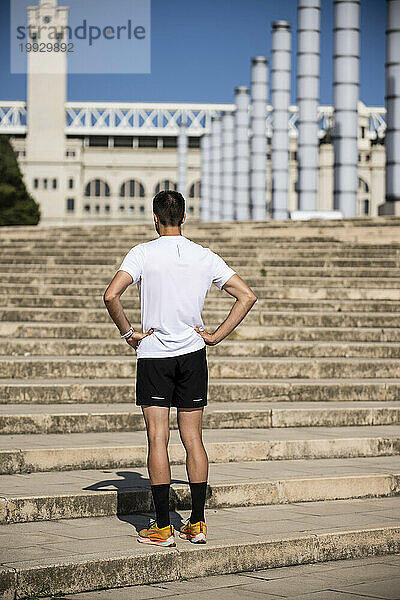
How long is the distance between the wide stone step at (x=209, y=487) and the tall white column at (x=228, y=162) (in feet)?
182

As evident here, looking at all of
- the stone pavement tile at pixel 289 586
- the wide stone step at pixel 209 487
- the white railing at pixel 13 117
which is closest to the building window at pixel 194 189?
the white railing at pixel 13 117

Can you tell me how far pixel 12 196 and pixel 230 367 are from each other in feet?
128

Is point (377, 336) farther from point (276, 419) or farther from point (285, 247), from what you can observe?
point (285, 247)

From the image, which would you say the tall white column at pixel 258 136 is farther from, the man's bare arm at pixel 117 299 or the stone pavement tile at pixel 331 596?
the stone pavement tile at pixel 331 596

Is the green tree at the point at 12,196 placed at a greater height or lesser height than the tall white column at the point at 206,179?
lesser

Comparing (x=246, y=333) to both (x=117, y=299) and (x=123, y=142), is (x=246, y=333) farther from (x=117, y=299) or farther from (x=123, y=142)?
(x=123, y=142)

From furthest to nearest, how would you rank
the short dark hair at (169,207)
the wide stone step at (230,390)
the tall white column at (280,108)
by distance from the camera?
the tall white column at (280,108), the wide stone step at (230,390), the short dark hair at (169,207)

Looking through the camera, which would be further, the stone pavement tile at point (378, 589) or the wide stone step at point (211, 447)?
the wide stone step at point (211, 447)

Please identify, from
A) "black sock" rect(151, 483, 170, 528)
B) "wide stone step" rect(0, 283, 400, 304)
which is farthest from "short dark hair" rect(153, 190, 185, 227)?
"wide stone step" rect(0, 283, 400, 304)

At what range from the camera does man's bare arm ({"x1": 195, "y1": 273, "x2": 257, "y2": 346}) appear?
6.34m

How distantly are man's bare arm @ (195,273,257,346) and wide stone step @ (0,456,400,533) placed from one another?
148 cm

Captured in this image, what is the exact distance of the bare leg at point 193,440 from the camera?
638 cm

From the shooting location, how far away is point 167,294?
20.6 ft

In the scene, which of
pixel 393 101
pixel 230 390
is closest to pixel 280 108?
pixel 393 101
